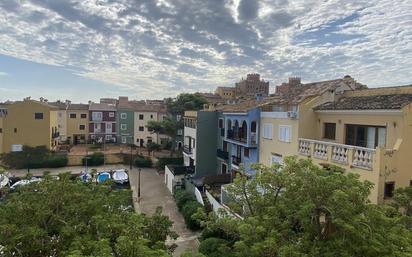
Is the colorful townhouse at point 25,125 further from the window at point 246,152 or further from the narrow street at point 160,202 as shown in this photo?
the window at point 246,152

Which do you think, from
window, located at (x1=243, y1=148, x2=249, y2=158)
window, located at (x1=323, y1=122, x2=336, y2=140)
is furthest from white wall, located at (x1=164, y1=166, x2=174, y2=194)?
window, located at (x1=323, y1=122, x2=336, y2=140)

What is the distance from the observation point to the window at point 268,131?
28.1 metres

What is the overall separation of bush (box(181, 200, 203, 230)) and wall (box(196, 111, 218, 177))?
10973 mm

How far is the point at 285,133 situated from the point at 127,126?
51286mm

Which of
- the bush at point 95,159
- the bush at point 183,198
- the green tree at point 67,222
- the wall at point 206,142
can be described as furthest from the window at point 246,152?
the bush at point 95,159

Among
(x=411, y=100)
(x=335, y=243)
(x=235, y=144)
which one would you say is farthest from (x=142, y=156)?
(x=335, y=243)

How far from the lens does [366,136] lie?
20.1 metres

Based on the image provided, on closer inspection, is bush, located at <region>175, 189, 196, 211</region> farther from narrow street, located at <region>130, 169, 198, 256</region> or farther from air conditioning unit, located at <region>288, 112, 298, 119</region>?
air conditioning unit, located at <region>288, 112, 298, 119</region>

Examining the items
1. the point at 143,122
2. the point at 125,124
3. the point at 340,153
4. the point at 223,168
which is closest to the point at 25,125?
the point at 125,124

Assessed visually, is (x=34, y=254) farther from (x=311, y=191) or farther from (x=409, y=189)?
(x=409, y=189)

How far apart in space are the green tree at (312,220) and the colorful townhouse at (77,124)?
63806mm

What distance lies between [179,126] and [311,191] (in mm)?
45204

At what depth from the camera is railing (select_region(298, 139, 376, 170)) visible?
16433 mm

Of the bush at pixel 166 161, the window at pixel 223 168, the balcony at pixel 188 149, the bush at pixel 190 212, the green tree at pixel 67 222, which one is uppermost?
the green tree at pixel 67 222
